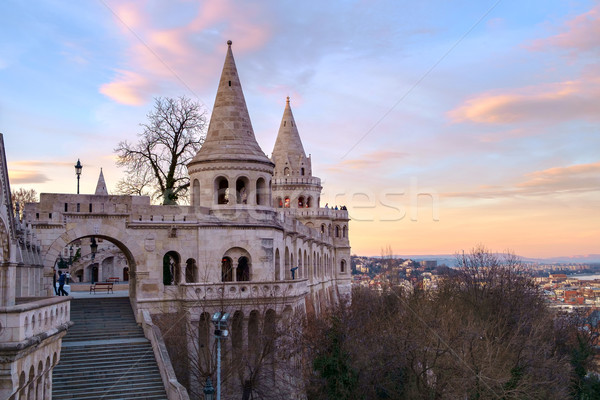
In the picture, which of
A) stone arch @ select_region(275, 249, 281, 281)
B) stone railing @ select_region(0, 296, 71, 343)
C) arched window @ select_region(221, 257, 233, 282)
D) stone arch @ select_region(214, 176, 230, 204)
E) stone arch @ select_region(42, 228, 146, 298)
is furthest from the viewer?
stone arch @ select_region(275, 249, 281, 281)

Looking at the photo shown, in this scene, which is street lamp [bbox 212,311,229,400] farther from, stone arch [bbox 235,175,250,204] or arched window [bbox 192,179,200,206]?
arched window [bbox 192,179,200,206]

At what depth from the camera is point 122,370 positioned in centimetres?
2206

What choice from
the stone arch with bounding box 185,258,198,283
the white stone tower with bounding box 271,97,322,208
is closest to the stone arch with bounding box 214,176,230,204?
the stone arch with bounding box 185,258,198,283

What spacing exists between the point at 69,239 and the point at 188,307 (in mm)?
5522

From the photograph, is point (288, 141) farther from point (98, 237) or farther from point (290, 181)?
point (98, 237)

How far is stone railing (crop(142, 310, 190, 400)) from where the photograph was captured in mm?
20062

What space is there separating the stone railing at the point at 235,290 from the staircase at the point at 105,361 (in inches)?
101

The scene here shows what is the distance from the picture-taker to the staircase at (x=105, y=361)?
20859 millimetres

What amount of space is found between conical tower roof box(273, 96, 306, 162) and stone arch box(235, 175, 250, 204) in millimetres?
23152

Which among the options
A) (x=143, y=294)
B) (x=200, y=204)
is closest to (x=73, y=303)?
(x=143, y=294)

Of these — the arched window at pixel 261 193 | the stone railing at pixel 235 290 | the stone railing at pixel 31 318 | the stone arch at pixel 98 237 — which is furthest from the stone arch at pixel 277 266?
the stone railing at pixel 31 318

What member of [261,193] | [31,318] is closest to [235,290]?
[261,193]

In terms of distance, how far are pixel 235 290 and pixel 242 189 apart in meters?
9.67

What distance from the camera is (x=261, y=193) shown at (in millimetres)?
30266
